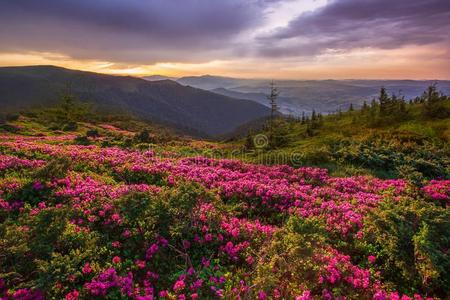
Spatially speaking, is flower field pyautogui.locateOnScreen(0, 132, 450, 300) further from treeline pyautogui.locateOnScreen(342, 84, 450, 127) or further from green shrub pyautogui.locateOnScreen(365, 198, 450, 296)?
treeline pyautogui.locateOnScreen(342, 84, 450, 127)

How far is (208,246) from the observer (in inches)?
368

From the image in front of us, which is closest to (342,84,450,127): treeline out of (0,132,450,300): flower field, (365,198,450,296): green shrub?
(0,132,450,300): flower field

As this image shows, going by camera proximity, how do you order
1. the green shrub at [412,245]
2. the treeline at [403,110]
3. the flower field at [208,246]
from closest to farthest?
the flower field at [208,246] → the green shrub at [412,245] → the treeline at [403,110]

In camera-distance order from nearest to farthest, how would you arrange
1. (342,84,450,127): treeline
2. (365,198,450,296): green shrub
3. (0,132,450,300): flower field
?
1. (0,132,450,300): flower field
2. (365,198,450,296): green shrub
3. (342,84,450,127): treeline

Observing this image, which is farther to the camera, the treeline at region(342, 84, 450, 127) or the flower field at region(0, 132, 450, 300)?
the treeline at region(342, 84, 450, 127)

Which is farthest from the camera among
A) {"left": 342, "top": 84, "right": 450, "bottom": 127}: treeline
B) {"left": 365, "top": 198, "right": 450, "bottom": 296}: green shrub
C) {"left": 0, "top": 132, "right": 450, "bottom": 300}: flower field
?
{"left": 342, "top": 84, "right": 450, "bottom": 127}: treeline

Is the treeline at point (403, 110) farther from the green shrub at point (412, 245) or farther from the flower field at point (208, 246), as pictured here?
the green shrub at point (412, 245)

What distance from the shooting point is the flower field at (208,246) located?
7.15m

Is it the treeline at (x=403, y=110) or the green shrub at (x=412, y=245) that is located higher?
the treeline at (x=403, y=110)

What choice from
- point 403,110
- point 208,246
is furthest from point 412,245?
point 403,110

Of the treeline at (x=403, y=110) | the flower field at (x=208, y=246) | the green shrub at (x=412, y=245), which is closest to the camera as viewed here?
the flower field at (x=208, y=246)

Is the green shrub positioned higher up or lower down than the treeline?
lower down

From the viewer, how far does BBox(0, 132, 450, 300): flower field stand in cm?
715

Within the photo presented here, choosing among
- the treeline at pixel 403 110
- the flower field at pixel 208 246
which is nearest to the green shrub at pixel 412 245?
the flower field at pixel 208 246
